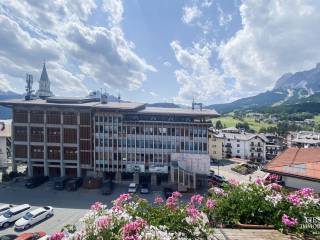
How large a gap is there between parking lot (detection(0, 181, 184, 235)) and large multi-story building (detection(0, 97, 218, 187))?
16.5 ft

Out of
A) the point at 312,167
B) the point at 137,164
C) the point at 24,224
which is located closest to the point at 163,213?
the point at 312,167

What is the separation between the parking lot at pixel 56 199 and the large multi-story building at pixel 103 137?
502cm

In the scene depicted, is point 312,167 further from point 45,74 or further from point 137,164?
point 45,74

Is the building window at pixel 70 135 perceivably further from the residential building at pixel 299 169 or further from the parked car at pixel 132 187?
the residential building at pixel 299 169

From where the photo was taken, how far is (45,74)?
14212 centimetres

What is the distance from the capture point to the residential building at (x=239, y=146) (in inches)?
3873

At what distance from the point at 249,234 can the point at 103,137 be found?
51945 millimetres

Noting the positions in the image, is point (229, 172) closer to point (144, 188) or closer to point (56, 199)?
point (144, 188)

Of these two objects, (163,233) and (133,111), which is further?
(133,111)

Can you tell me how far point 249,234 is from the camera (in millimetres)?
7898

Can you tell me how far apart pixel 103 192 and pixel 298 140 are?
8822 cm

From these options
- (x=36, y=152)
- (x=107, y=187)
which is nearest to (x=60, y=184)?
(x=107, y=187)

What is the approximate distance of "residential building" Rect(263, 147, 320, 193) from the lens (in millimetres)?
17516

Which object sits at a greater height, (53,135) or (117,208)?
(53,135)
